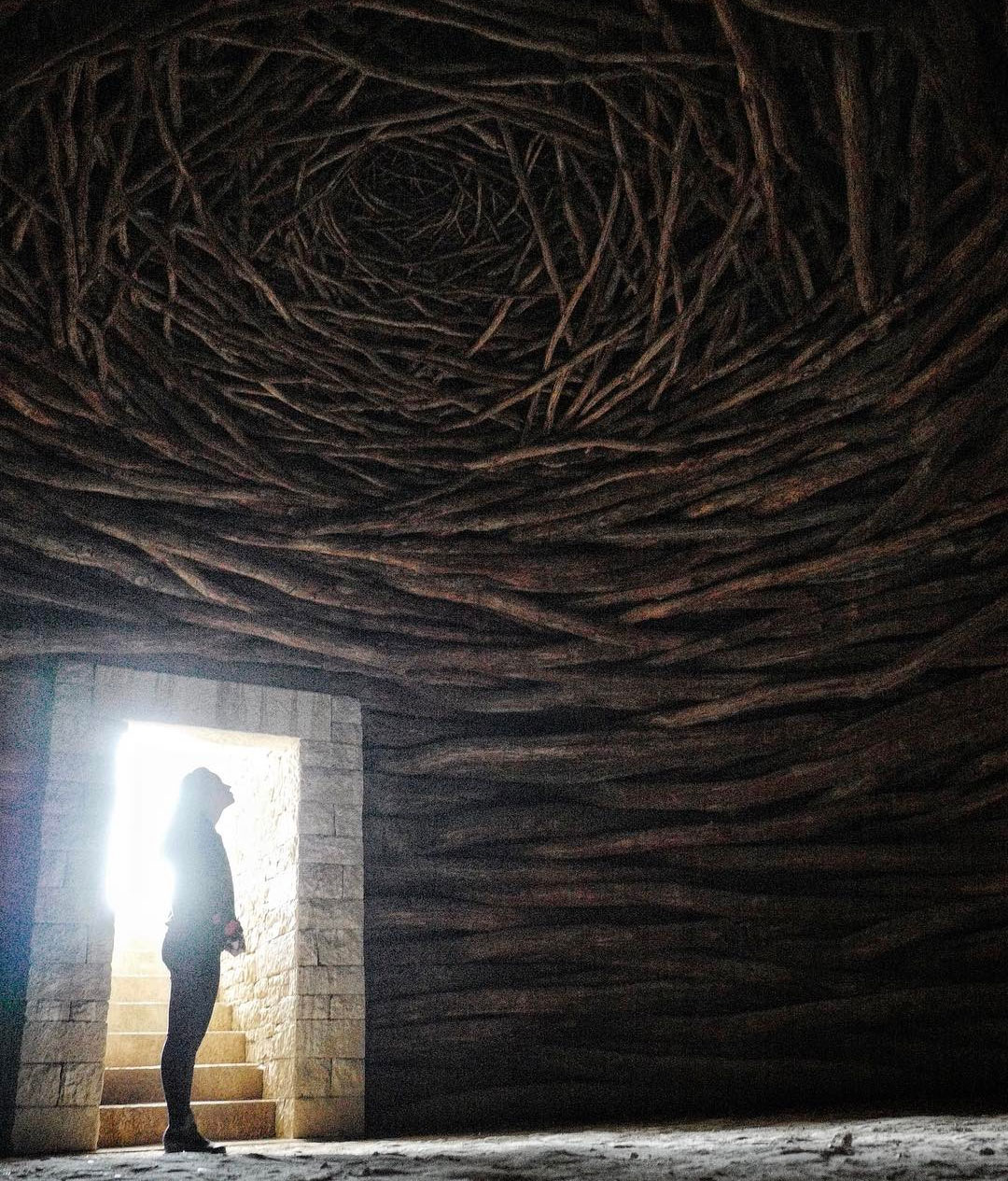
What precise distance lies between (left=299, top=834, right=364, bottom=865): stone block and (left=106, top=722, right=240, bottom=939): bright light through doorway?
115 cm

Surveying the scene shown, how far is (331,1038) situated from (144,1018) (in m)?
1.26

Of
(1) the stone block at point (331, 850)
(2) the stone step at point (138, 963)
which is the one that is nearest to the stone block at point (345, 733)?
(1) the stone block at point (331, 850)

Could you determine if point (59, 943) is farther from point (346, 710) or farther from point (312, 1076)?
point (346, 710)

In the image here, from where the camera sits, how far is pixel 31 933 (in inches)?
181

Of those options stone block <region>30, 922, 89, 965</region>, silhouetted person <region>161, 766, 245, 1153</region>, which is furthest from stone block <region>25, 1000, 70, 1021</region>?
silhouetted person <region>161, 766, 245, 1153</region>

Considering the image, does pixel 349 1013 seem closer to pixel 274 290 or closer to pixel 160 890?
pixel 160 890

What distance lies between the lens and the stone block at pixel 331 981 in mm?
5039

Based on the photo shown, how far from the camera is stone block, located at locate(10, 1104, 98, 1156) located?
4297mm

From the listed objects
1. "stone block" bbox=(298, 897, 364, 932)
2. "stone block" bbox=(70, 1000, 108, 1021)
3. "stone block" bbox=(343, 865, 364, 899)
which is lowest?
"stone block" bbox=(70, 1000, 108, 1021)

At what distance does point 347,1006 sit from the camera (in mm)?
5074

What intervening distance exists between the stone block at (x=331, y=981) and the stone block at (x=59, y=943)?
3.22 ft

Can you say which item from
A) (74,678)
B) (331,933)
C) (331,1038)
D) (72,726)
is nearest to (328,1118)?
(331,1038)

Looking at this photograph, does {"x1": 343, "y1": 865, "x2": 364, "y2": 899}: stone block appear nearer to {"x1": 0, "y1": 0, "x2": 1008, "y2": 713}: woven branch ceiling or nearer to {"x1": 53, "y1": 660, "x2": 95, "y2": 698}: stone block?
{"x1": 0, "y1": 0, "x2": 1008, "y2": 713}: woven branch ceiling

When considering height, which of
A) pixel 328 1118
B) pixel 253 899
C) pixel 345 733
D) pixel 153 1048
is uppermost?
pixel 345 733
